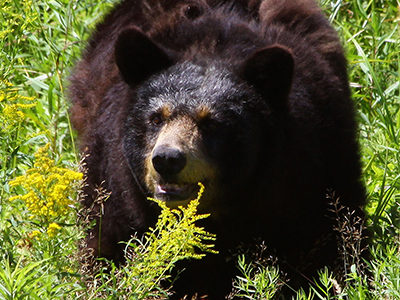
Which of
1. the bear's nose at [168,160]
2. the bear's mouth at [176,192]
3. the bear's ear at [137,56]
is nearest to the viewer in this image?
the bear's nose at [168,160]

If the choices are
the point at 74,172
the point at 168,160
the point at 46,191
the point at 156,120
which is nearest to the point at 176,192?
the point at 168,160

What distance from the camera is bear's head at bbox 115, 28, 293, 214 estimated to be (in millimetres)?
5434

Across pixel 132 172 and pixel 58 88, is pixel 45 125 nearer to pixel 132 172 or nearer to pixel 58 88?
pixel 58 88

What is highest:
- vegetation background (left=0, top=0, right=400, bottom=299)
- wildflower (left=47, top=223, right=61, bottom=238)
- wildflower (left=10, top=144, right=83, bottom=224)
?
wildflower (left=10, top=144, right=83, bottom=224)

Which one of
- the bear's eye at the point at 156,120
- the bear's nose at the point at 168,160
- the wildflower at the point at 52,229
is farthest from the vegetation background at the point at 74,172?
the bear's eye at the point at 156,120

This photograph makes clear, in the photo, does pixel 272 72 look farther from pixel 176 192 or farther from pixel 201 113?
pixel 176 192

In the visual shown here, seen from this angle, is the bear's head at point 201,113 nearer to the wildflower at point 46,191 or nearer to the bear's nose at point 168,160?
the bear's nose at point 168,160

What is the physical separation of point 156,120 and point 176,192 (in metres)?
0.49

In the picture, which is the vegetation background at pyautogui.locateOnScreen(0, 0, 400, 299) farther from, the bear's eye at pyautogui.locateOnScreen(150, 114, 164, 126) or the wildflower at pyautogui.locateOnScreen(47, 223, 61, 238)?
the bear's eye at pyautogui.locateOnScreen(150, 114, 164, 126)

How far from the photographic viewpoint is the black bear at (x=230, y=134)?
5.55 m

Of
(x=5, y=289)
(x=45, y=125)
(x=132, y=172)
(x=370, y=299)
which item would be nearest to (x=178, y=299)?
(x=132, y=172)

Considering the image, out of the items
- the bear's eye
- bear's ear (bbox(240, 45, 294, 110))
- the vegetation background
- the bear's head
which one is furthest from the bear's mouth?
bear's ear (bbox(240, 45, 294, 110))

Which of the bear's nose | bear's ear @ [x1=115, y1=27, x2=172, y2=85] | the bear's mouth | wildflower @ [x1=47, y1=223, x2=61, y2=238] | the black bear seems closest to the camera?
wildflower @ [x1=47, y1=223, x2=61, y2=238]

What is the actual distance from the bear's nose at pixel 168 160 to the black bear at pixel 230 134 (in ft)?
0.06
